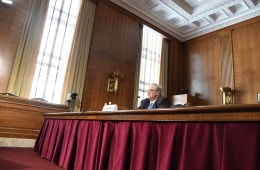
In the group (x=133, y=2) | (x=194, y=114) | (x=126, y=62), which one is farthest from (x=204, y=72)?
(x=194, y=114)

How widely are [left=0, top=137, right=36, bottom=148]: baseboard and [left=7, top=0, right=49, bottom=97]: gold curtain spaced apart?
0.87m

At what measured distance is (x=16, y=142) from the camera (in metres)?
3.90

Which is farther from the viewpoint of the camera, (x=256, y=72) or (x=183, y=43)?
(x=183, y=43)

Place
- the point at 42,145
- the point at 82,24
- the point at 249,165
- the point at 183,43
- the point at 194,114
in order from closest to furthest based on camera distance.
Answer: the point at 249,165 < the point at 194,114 < the point at 42,145 < the point at 82,24 < the point at 183,43

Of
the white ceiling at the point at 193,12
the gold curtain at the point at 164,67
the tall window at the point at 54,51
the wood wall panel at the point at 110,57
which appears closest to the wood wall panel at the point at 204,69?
the white ceiling at the point at 193,12

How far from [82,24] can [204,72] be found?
4318 millimetres

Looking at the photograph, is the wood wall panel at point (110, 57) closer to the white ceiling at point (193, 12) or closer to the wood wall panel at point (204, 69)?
the white ceiling at point (193, 12)

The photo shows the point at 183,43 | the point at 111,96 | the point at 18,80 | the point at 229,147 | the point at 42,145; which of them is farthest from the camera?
the point at 183,43

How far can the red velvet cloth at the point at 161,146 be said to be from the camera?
1.14 metres

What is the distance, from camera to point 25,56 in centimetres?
439

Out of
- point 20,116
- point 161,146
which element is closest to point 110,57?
point 20,116

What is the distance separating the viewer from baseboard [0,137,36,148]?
3.77 metres

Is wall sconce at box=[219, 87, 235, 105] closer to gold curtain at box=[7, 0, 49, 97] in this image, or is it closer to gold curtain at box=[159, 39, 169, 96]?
gold curtain at box=[159, 39, 169, 96]

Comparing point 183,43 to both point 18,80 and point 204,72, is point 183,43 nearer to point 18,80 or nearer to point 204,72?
Answer: point 204,72
